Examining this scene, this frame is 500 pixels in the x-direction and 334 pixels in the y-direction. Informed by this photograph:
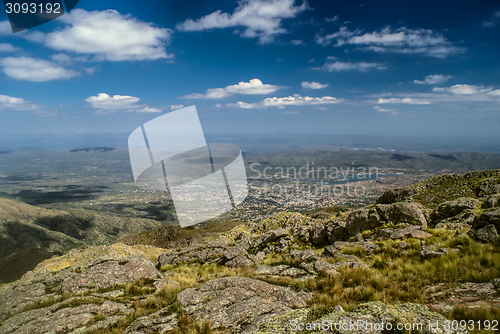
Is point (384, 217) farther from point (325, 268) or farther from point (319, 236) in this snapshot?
point (325, 268)

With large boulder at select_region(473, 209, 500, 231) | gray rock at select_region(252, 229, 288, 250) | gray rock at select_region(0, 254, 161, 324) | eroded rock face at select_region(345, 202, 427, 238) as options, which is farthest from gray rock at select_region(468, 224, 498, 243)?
gray rock at select_region(0, 254, 161, 324)

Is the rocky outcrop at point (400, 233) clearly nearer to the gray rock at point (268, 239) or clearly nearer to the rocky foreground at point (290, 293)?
the rocky foreground at point (290, 293)

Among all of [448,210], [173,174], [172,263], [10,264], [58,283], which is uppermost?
[173,174]

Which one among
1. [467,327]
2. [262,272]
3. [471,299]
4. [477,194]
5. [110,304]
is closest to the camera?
[467,327]

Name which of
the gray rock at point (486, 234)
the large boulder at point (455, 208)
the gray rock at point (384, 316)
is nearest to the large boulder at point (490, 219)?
the gray rock at point (486, 234)

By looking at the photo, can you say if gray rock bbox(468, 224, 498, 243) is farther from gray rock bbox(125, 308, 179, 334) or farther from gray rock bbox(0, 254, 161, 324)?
gray rock bbox(0, 254, 161, 324)

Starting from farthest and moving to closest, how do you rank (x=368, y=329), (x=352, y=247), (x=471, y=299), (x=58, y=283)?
(x=352, y=247), (x=58, y=283), (x=471, y=299), (x=368, y=329)

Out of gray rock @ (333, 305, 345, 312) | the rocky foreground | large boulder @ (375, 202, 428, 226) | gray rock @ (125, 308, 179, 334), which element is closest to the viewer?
the rocky foreground

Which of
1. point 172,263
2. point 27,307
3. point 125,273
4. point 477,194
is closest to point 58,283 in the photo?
point 27,307

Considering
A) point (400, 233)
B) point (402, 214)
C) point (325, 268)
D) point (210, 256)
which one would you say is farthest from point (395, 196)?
point (210, 256)

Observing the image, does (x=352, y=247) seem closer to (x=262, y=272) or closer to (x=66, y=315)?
(x=262, y=272)
